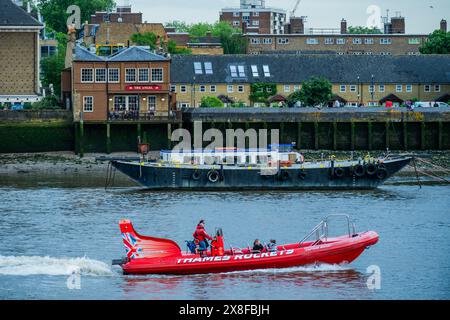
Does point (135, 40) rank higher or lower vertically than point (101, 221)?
higher

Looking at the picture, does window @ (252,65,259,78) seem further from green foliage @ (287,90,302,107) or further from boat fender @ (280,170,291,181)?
boat fender @ (280,170,291,181)

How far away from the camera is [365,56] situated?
11856 centimetres

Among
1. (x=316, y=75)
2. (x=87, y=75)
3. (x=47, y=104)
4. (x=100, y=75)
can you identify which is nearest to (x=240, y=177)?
(x=100, y=75)

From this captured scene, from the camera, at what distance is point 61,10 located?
158750 millimetres

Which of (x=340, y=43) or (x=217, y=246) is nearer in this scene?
(x=217, y=246)

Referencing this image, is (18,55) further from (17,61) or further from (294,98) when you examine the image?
(294,98)

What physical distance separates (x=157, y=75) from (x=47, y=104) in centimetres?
1047

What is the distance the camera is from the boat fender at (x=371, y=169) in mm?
77188

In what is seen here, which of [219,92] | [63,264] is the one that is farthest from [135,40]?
[63,264]

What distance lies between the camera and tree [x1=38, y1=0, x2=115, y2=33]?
157875 millimetres

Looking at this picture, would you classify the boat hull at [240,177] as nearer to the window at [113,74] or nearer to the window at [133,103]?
the window at [113,74]

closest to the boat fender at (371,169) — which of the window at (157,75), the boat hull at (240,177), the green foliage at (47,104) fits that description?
the boat hull at (240,177)

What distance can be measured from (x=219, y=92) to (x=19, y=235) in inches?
2232

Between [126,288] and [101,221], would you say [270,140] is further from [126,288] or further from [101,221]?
[126,288]
